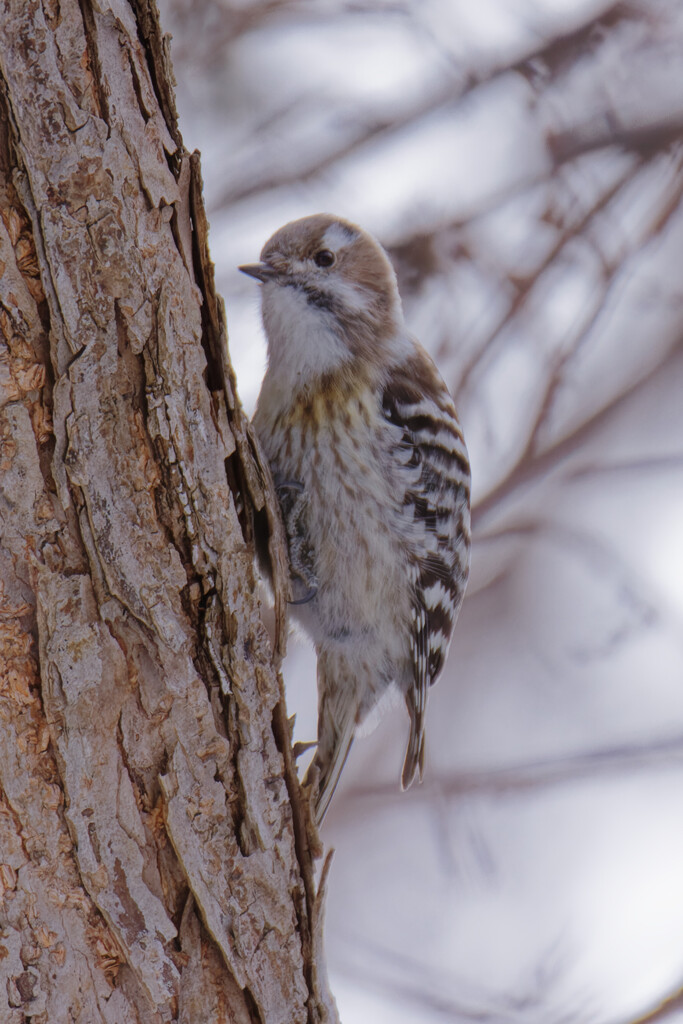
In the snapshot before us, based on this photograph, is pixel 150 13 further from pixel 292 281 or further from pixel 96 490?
pixel 292 281

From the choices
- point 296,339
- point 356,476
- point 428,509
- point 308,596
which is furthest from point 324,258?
point 308,596

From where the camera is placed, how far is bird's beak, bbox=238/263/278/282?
2.27 m

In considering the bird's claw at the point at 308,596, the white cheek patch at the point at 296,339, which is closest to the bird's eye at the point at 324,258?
the white cheek patch at the point at 296,339

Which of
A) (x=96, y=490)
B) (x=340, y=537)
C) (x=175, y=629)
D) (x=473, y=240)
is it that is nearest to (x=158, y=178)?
(x=96, y=490)

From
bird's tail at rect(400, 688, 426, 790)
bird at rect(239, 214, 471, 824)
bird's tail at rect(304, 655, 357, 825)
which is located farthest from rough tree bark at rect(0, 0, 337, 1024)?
bird's tail at rect(400, 688, 426, 790)

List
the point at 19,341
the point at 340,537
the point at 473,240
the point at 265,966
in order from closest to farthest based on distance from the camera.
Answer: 1. the point at 19,341
2. the point at 265,966
3. the point at 340,537
4. the point at 473,240

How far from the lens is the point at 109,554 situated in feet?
4.32

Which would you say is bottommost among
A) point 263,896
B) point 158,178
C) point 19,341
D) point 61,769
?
point 263,896

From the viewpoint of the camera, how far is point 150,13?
1.34 metres

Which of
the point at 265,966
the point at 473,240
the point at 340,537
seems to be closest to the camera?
the point at 265,966

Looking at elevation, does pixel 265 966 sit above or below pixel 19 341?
below

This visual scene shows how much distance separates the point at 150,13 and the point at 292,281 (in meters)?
1.01

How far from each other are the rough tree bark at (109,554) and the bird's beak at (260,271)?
0.86m

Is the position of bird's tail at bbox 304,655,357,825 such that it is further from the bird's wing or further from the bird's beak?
the bird's beak
